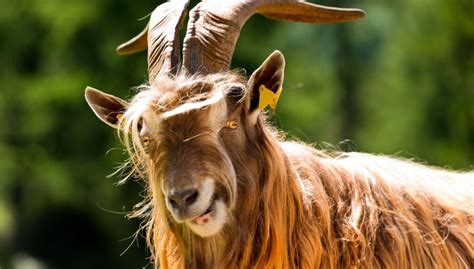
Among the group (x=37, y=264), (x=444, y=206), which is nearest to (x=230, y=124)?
(x=444, y=206)

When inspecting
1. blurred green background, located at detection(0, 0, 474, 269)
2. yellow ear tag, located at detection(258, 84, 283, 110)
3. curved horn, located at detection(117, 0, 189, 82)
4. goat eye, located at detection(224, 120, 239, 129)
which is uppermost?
curved horn, located at detection(117, 0, 189, 82)

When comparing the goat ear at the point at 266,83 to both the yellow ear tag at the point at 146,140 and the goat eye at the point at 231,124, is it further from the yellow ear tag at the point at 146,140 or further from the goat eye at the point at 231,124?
the yellow ear tag at the point at 146,140

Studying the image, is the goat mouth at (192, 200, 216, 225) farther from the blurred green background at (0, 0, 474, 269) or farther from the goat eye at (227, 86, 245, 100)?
the blurred green background at (0, 0, 474, 269)

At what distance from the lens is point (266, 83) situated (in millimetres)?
7066

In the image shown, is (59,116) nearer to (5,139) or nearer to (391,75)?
(5,139)

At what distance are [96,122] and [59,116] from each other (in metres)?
1.30

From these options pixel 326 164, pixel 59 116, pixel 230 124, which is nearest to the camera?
pixel 230 124

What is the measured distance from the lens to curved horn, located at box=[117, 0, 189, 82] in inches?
279

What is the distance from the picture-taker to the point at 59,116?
27484 millimetres

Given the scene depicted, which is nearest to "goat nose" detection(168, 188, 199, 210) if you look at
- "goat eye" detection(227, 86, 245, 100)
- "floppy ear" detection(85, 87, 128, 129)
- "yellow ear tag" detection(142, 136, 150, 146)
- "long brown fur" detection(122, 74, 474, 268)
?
"long brown fur" detection(122, 74, 474, 268)

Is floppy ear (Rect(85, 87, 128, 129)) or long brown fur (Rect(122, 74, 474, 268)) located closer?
long brown fur (Rect(122, 74, 474, 268))

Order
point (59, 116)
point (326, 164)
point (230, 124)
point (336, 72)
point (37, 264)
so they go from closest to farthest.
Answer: point (230, 124), point (326, 164), point (37, 264), point (59, 116), point (336, 72)

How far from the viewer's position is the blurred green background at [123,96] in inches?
1039

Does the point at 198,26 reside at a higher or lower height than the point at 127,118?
higher
